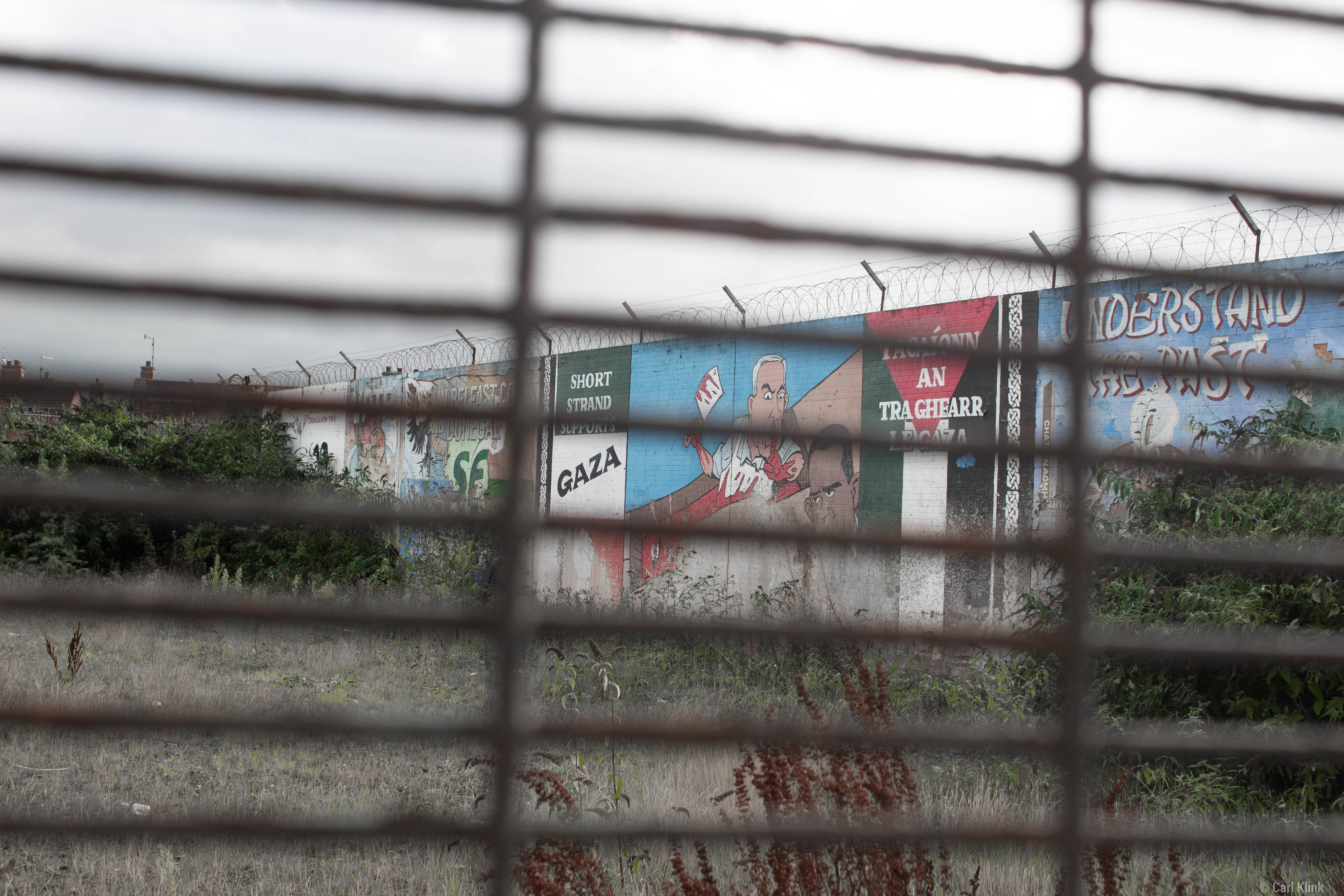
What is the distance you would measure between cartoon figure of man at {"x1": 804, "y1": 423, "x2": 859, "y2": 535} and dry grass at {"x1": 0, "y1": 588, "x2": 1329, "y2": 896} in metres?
2.43

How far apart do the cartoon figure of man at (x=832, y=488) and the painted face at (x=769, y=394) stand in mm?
588

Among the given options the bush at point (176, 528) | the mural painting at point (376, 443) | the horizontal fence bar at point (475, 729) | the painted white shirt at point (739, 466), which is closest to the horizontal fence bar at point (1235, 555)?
the horizontal fence bar at point (475, 729)

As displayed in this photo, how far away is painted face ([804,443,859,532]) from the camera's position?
7.94 metres

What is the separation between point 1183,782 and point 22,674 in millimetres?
6523

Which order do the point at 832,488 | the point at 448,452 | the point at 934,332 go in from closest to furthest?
1. the point at 934,332
2. the point at 832,488
3. the point at 448,452

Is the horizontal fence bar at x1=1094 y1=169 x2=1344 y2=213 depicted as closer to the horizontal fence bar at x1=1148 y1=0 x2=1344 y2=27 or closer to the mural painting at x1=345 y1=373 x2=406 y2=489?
the horizontal fence bar at x1=1148 y1=0 x2=1344 y2=27

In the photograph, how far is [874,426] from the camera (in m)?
7.56

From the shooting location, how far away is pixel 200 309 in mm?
742

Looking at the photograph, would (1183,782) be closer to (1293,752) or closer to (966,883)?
(966,883)

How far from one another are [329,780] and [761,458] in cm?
542

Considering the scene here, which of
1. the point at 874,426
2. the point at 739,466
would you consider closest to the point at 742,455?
the point at 739,466

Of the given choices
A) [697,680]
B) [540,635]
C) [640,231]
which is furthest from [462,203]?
[697,680]

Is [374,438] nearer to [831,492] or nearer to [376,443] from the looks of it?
[376,443]

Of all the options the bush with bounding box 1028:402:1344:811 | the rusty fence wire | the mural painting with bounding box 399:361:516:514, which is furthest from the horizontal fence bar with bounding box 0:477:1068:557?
the mural painting with bounding box 399:361:516:514
